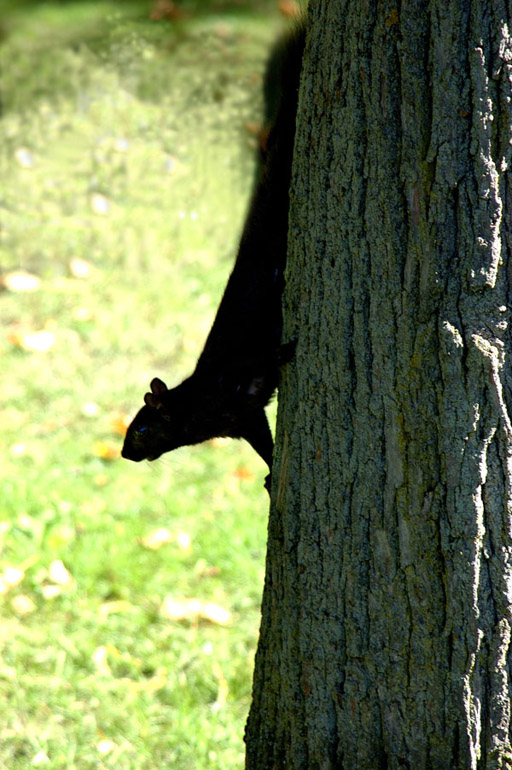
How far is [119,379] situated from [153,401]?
7.38 ft

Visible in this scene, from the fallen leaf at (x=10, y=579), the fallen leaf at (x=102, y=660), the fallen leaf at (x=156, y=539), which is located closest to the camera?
the fallen leaf at (x=102, y=660)

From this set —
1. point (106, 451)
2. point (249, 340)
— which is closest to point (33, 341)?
point (106, 451)

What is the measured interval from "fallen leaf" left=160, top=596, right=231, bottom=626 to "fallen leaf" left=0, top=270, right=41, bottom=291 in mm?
3199

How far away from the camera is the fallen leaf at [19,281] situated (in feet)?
20.5

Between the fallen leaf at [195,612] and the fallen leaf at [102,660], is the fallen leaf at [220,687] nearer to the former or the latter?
the fallen leaf at [195,612]

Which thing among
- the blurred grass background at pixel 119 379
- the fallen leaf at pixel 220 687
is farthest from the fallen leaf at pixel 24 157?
the fallen leaf at pixel 220 687

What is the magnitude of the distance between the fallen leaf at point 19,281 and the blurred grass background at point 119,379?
0.01 m

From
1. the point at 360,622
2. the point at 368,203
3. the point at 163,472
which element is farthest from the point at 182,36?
the point at 360,622

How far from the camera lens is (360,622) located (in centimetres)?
205

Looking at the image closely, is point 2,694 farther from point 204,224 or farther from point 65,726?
point 204,224

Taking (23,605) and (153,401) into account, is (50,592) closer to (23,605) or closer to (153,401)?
(23,605)

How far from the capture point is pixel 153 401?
324cm

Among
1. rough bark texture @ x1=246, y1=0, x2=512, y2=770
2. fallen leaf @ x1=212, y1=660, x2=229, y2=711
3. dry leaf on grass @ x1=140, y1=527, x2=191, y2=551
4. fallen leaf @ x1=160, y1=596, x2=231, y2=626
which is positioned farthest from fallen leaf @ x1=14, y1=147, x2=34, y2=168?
rough bark texture @ x1=246, y1=0, x2=512, y2=770

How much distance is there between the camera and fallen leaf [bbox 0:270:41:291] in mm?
6238
